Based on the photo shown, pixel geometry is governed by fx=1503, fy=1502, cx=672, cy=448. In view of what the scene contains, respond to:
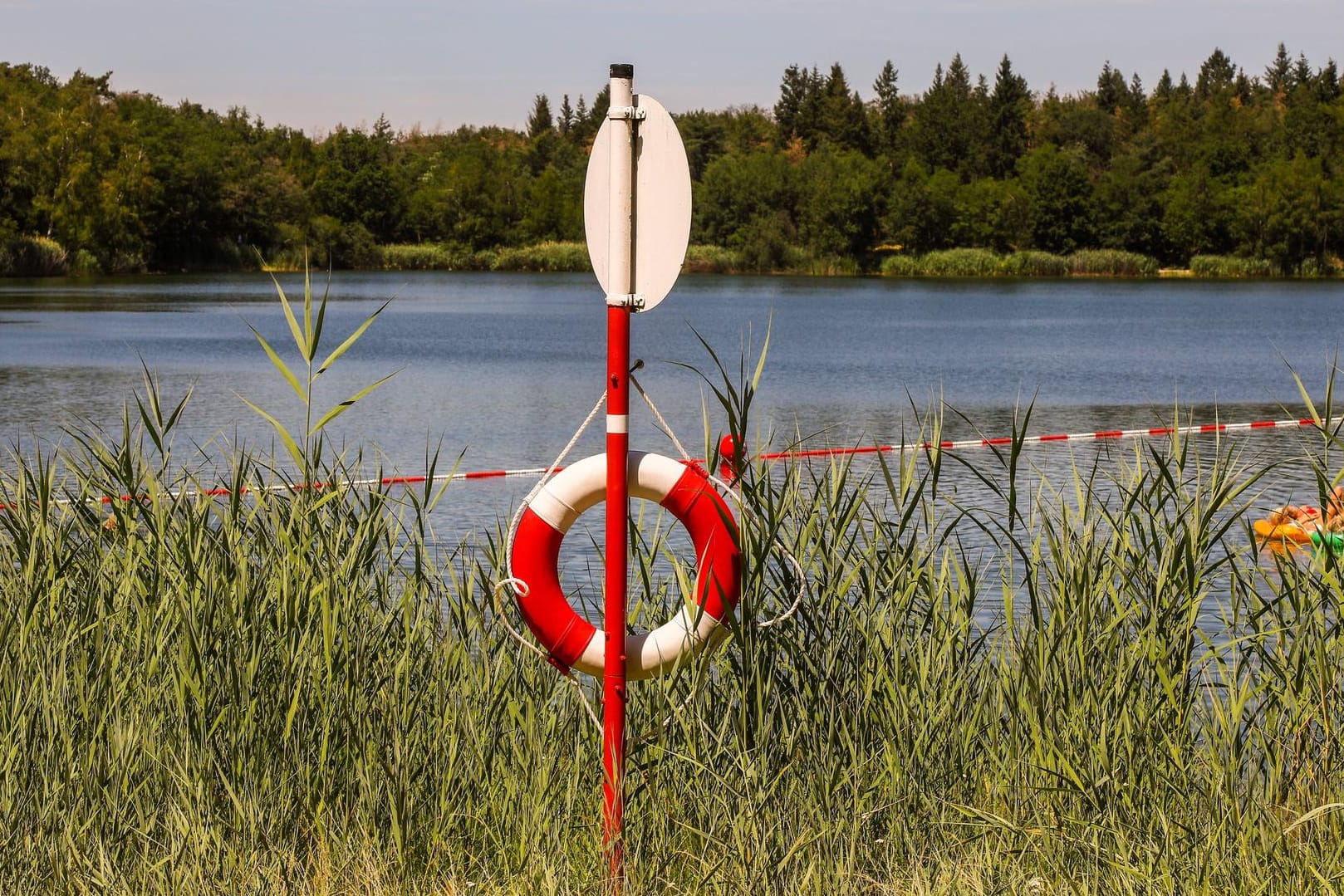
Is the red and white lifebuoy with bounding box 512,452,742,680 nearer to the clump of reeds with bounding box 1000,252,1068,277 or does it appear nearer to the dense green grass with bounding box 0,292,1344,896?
the dense green grass with bounding box 0,292,1344,896

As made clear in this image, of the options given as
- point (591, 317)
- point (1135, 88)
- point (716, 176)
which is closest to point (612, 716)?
point (591, 317)

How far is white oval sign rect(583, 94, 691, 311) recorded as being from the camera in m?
3.17

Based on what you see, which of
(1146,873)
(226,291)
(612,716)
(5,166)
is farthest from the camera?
(5,166)

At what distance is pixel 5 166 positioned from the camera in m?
71.2

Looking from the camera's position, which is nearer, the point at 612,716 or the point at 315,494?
the point at 612,716

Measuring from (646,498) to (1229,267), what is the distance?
87.5 m

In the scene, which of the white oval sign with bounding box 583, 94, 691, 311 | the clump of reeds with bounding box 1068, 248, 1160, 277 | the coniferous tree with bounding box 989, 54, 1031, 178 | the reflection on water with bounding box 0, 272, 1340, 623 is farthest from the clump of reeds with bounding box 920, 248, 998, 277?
the white oval sign with bounding box 583, 94, 691, 311

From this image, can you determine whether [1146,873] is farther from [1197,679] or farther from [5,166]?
[5,166]

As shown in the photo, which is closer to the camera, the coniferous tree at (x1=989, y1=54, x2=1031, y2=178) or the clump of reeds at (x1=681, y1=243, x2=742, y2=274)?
the clump of reeds at (x1=681, y1=243, x2=742, y2=274)

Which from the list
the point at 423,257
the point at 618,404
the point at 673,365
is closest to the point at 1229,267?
the point at 423,257

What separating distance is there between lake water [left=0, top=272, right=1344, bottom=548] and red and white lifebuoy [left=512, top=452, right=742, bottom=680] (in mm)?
261

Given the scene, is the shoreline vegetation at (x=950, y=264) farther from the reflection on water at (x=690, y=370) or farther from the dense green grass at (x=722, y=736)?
the dense green grass at (x=722, y=736)

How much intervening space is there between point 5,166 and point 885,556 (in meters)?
75.5

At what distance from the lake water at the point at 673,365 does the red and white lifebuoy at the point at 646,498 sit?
26 centimetres
